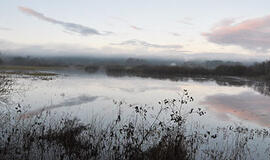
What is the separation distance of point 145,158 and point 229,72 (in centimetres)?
7191

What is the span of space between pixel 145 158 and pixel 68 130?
320 centimetres

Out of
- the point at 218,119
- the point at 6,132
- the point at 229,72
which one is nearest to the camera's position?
the point at 6,132

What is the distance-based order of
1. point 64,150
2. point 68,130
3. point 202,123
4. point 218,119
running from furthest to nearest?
point 218,119, point 202,123, point 68,130, point 64,150

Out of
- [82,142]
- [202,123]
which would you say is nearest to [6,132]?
[82,142]

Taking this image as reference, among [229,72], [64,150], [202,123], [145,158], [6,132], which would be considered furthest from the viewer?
[229,72]

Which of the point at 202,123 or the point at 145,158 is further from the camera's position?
the point at 202,123

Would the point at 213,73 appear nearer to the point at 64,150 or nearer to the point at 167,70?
the point at 167,70

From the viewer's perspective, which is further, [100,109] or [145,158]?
[100,109]

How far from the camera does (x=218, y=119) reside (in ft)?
38.4

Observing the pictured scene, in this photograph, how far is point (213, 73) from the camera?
70.3 m

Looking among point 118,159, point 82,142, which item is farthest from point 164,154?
point 82,142

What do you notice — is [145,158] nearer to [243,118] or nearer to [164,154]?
[164,154]

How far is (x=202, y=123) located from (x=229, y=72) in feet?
216

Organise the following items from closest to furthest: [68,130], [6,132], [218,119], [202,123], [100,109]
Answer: [6,132] < [68,130] < [202,123] < [218,119] < [100,109]
